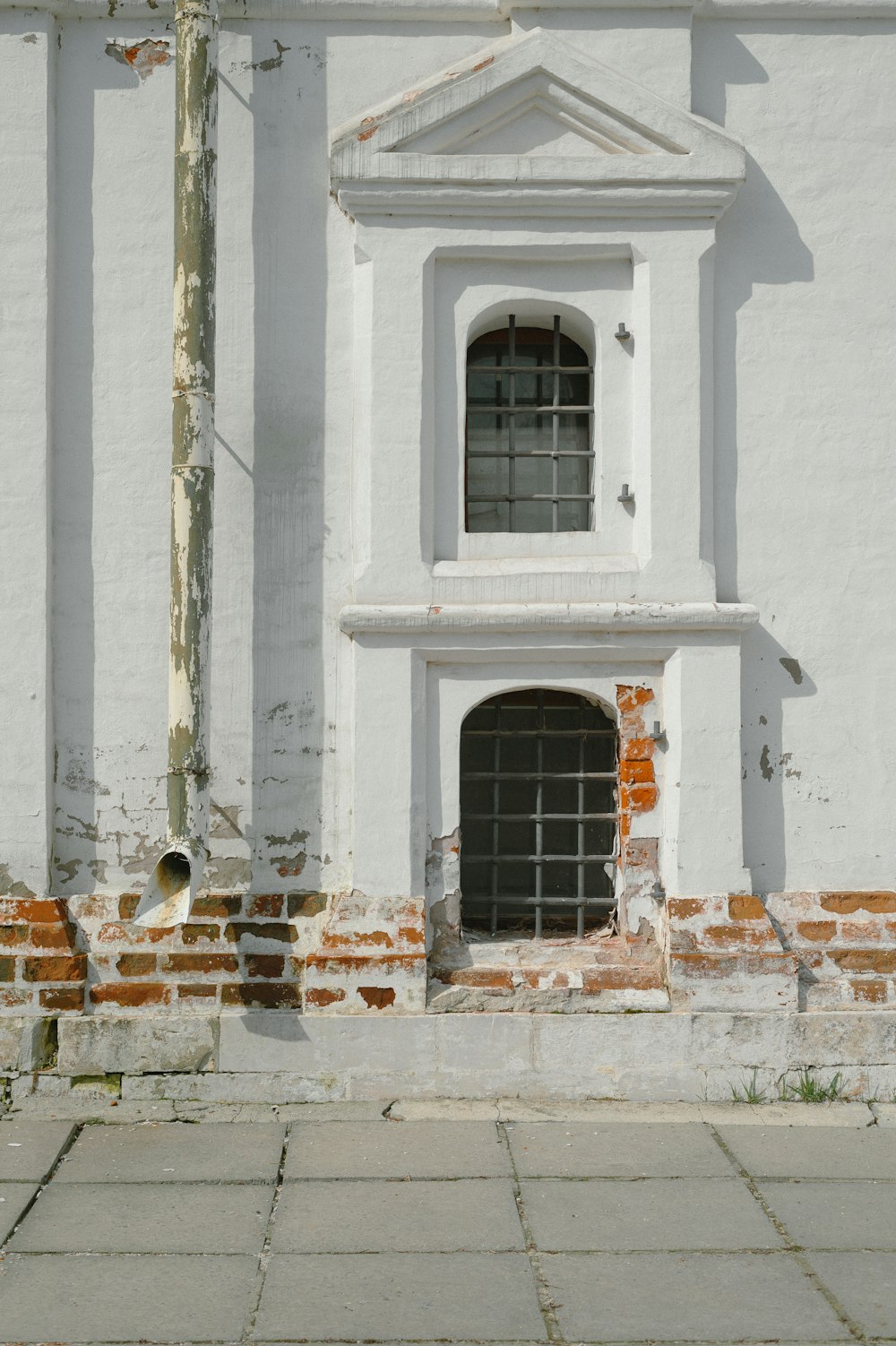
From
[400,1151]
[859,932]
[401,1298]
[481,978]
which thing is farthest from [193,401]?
[859,932]

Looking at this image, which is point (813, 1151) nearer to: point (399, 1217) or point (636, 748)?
point (399, 1217)

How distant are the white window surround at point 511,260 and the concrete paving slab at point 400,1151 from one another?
7.36 feet

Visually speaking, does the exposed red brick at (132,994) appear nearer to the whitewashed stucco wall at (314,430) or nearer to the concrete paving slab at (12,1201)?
the whitewashed stucco wall at (314,430)

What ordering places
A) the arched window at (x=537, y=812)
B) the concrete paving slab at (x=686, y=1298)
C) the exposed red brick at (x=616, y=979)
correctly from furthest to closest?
the arched window at (x=537, y=812) < the exposed red brick at (x=616, y=979) < the concrete paving slab at (x=686, y=1298)

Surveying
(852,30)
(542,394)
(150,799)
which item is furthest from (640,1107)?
(852,30)

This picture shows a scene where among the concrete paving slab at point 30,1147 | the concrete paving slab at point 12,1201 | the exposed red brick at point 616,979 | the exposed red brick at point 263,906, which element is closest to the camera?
the concrete paving slab at point 12,1201

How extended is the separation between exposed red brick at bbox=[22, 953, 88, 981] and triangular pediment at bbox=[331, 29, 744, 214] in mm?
3599

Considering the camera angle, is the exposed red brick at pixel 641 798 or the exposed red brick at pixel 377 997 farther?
the exposed red brick at pixel 641 798

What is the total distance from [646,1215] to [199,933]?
2317 millimetres

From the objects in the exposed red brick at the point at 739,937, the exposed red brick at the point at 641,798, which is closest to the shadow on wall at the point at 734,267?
the exposed red brick at the point at 641,798

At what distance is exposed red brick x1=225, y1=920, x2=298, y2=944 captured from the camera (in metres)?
5.63

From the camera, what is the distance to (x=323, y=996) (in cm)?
546

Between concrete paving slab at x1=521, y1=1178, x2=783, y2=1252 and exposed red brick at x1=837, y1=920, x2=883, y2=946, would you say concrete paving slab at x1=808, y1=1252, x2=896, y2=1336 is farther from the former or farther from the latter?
exposed red brick at x1=837, y1=920, x2=883, y2=946

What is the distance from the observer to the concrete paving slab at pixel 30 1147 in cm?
471
